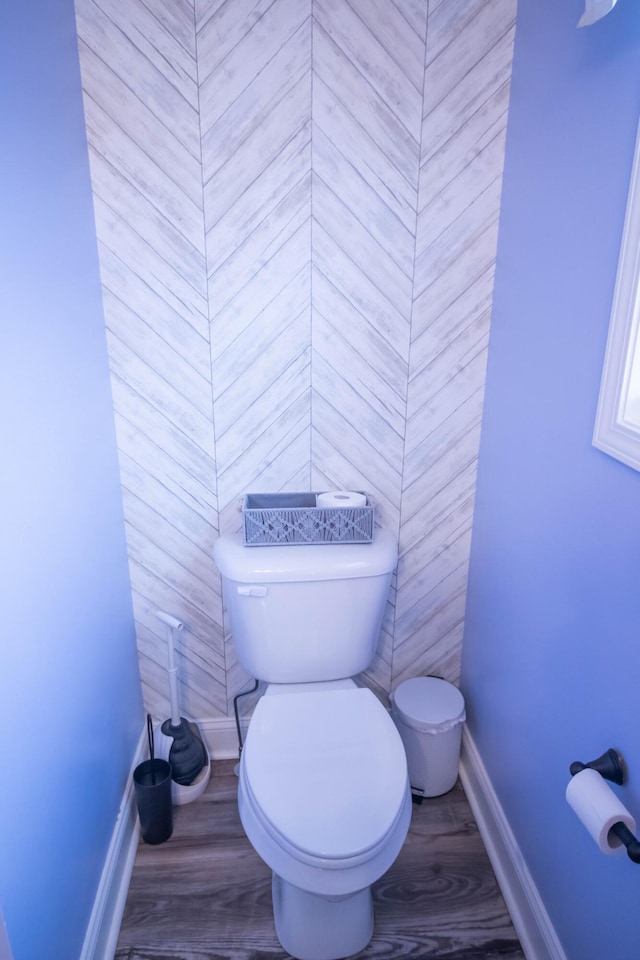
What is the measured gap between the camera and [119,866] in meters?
1.43

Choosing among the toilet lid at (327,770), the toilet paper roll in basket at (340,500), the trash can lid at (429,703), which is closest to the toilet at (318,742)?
the toilet lid at (327,770)

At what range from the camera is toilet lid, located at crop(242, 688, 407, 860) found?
1.08m

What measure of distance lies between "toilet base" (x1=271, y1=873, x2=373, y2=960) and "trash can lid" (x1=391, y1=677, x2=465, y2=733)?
453 mm

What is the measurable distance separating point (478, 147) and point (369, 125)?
0.28m

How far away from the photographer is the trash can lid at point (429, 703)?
5.30 ft

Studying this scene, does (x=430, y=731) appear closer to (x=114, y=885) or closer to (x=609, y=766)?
(x=609, y=766)

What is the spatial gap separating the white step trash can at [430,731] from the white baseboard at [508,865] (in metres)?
0.07

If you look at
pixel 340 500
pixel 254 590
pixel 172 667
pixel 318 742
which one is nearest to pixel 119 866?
pixel 172 667

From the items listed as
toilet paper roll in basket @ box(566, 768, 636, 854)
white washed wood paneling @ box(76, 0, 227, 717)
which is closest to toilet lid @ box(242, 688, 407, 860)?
toilet paper roll in basket @ box(566, 768, 636, 854)

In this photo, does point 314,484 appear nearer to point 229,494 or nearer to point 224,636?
point 229,494

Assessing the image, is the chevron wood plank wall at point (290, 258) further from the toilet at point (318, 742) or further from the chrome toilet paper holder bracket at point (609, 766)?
the chrome toilet paper holder bracket at point (609, 766)

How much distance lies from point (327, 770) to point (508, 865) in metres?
0.64

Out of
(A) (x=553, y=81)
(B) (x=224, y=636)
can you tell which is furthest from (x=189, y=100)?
(B) (x=224, y=636)

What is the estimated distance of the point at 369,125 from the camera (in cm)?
140
